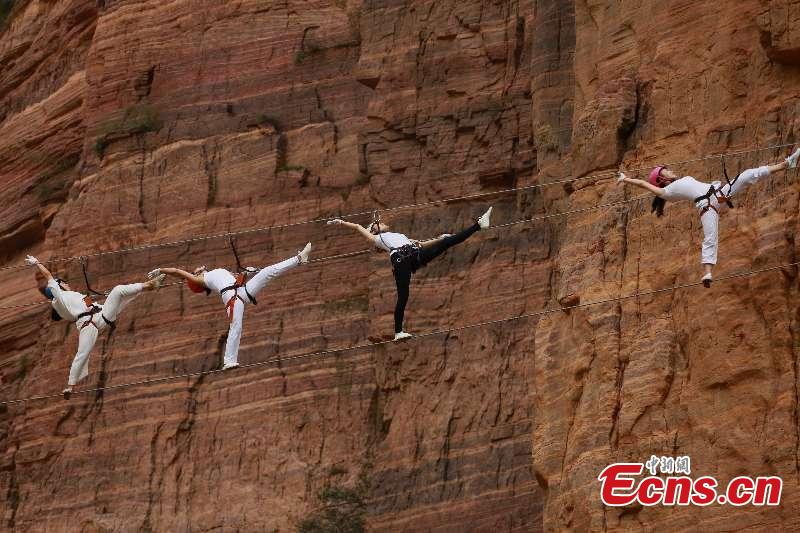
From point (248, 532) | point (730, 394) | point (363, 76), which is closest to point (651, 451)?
point (730, 394)

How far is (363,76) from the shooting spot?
55188 mm

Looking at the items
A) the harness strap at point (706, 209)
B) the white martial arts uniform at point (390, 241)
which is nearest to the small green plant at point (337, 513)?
the white martial arts uniform at point (390, 241)

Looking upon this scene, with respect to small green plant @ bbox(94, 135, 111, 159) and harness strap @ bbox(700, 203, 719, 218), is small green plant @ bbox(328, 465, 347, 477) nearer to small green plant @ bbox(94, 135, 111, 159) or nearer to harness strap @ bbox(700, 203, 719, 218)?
small green plant @ bbox(94, 135, 111, 159)

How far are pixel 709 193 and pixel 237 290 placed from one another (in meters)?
8.13

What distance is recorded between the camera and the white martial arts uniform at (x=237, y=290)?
132 feet

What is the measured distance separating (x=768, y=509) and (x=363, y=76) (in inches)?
793

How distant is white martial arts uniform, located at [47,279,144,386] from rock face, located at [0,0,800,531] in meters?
7.60

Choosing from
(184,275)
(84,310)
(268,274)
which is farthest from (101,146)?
(268,274)

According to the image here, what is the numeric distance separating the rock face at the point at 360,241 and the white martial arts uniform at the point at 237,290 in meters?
5.72

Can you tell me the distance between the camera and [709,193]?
37.9 meters

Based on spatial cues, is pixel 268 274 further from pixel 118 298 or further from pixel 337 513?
pixel 337 513

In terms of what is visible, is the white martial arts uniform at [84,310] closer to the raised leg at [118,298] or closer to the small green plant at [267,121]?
the raised leg at [118,298]

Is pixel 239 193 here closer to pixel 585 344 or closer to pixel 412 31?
pixel 412 31

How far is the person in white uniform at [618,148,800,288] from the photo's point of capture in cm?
3759
